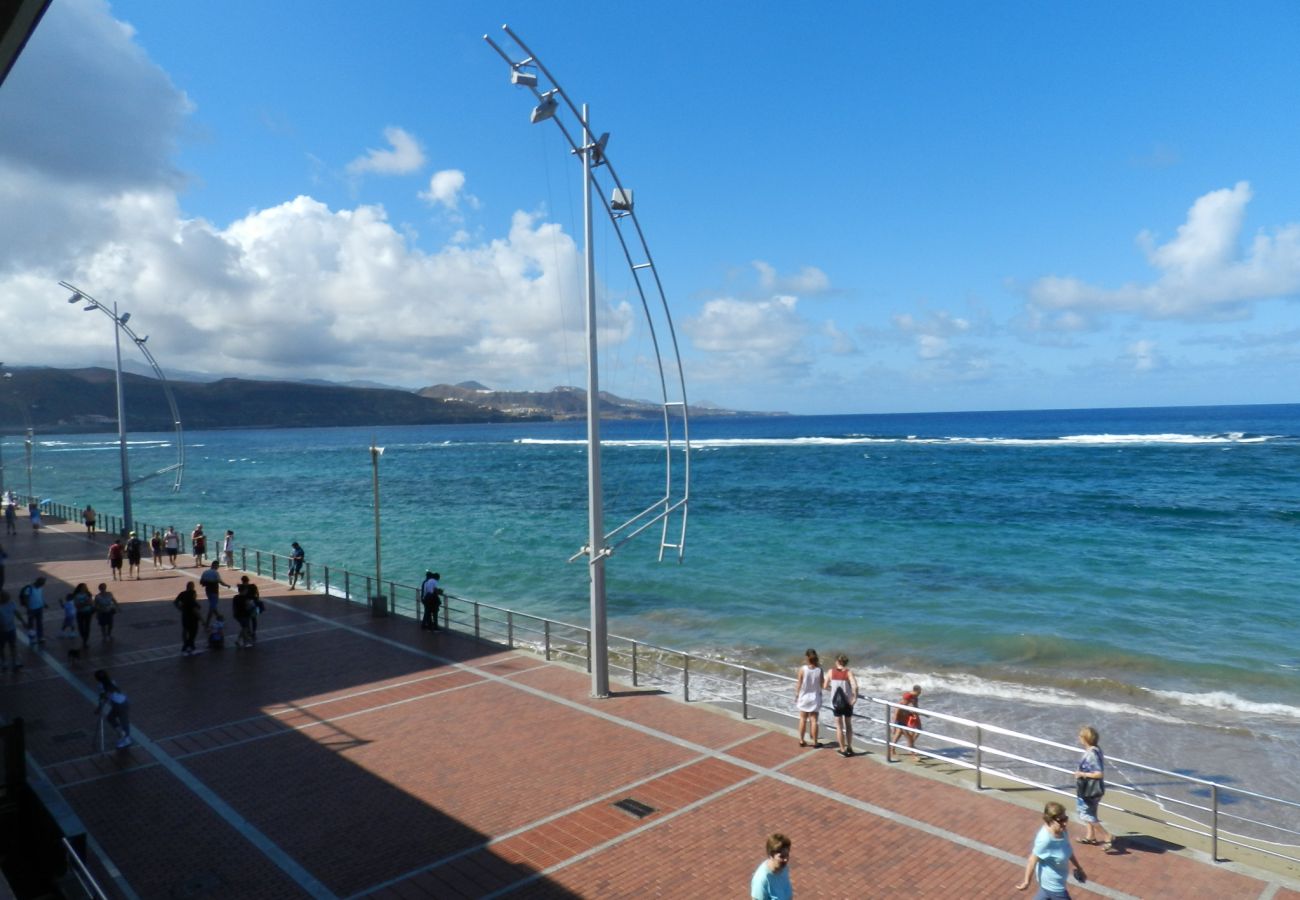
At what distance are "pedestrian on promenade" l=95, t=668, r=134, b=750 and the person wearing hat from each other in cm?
645

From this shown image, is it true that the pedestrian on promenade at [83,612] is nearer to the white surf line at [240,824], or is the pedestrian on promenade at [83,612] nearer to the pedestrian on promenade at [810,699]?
the white surf line at [240,824]

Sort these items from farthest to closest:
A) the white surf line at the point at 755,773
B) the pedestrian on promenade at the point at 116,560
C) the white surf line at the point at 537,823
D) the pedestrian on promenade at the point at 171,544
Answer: the pedestrian on promenade at the point at 171,544 → the pedestrian on promenade at the point at 116,560 → the white surf line at the point at 755,773 → the white surf line at the point at 537,823

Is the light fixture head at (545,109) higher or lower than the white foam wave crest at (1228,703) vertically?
higher

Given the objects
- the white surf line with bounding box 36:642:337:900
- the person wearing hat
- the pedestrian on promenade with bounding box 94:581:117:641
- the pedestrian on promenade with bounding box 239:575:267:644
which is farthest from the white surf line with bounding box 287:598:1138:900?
the pedestrian on promenade with bounding box 94:581:117:641

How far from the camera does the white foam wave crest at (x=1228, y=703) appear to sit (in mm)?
15766

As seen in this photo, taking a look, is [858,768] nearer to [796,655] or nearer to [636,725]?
[636,725]

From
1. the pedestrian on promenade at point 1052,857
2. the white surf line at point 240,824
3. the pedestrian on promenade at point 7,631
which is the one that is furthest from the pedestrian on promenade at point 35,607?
the pedestrian on promenade at point 1052,857

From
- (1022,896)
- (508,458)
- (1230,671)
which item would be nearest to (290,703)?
(1022,896)

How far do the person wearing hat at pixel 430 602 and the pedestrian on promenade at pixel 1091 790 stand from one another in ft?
38.7

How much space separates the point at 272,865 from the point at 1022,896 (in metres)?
6.89

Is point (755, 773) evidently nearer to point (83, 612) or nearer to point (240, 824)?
point (240, 824)

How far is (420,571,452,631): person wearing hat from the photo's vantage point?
54.9 ft

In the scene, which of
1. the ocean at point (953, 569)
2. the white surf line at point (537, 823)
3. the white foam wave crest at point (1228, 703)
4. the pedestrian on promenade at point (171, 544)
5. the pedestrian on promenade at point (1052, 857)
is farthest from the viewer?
the pedestrian on promenade at point (171, 544)

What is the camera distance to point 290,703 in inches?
499
